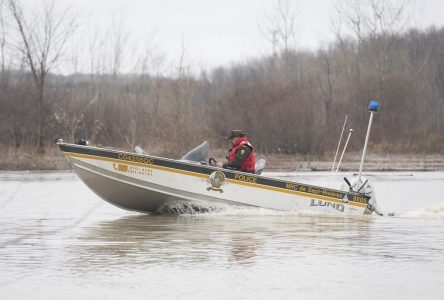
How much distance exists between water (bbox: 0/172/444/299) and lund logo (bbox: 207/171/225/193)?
52 cm

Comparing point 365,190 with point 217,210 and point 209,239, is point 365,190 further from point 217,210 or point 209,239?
point 209,239

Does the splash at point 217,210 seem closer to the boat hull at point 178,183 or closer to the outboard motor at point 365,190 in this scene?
the boat hull at point 178,183

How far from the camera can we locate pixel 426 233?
13688 millimetres

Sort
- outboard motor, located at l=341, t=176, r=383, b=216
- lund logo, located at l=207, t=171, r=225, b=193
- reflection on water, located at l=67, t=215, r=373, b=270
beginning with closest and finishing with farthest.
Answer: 1. reflection on water, located at l=67, t=215, r=373, b=270
2. lund logo, located at l=207, t=171, r=225, b=193
3. outboard motor, located at l=341, t=176, r=383, b=216

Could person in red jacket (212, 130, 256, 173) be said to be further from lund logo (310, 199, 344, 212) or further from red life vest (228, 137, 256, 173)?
lund logo (310, 199, 344, 212)

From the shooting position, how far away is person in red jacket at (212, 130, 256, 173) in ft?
54.6

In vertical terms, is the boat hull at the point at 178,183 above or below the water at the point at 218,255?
above

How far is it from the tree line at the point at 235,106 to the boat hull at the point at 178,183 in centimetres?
1866

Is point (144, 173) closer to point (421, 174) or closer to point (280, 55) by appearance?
point (421, 174)

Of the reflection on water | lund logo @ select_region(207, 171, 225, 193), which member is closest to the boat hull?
lund logo @ select_region(207, 171, 225, 193)

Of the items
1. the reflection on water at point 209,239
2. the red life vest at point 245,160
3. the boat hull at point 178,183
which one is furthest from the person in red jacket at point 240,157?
the reflection on water at point 209,239

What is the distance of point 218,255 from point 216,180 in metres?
5.36

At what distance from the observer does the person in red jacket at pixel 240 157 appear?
16656 mm

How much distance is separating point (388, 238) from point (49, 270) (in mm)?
5236
